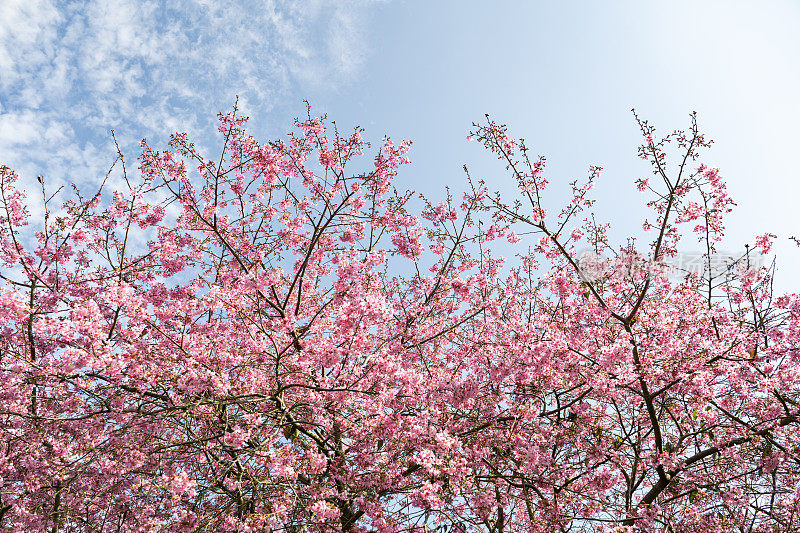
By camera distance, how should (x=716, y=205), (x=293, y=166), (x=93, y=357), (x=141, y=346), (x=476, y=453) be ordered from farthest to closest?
1. (x=293, y=166)
2. (x=716, y=205)
3. (x=476, y=453)
4. (x=141, y=346)
5. (x=93, y=357)

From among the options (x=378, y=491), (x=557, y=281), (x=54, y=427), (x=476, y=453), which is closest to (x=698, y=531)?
(x=476, y=453)

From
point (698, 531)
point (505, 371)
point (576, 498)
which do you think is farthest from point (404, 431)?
point (698, 531)

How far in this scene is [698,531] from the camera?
794 cm

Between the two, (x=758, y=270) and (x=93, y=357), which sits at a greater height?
(x=758, y=270)

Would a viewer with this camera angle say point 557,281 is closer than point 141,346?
No

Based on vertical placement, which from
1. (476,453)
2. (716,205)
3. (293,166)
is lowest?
(476,453)

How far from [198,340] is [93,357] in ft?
4.97

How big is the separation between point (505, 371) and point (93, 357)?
5.37m

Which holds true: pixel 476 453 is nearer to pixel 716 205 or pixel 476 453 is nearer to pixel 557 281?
pixel 557 281

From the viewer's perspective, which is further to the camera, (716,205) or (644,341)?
(716,205)

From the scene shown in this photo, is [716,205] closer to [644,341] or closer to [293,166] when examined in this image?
[644,341]

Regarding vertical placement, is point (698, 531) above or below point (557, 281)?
below

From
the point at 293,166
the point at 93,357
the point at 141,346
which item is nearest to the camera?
the point at 93,357

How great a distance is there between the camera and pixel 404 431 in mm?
7270
